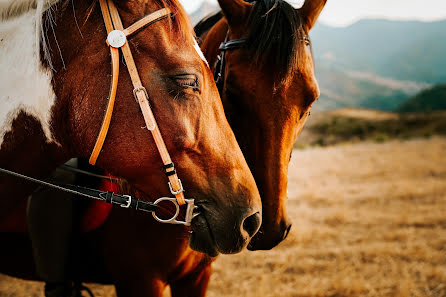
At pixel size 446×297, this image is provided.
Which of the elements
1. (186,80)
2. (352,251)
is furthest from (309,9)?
(352,251)

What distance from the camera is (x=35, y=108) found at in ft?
4.73

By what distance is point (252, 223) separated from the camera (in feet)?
4.86

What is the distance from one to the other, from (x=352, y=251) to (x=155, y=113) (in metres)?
5.40

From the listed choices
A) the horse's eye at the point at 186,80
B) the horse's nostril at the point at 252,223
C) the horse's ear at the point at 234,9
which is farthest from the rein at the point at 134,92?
the horse's ear at the point at 234,9

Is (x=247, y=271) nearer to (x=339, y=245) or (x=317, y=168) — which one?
(x=339, y=245)

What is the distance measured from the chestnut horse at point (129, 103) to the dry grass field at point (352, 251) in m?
1.68

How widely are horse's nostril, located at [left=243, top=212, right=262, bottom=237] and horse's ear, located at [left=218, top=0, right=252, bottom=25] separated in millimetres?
1403

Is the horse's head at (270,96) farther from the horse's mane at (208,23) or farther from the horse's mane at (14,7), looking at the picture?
the horse's mane at (14,7)

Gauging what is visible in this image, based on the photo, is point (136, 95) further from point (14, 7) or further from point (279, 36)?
point (279, 36)

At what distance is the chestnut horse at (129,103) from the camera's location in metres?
1.40

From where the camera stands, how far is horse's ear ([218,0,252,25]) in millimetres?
2115

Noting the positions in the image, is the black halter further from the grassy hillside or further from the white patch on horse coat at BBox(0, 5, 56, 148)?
the grassy hillside

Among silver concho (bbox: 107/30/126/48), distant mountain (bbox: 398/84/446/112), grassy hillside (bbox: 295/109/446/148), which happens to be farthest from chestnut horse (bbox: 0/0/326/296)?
distant mountain (bbox: 398/84/446/112)

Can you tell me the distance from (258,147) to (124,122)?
883 millimetres
